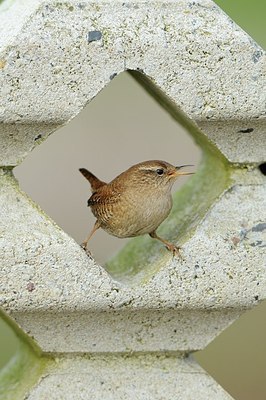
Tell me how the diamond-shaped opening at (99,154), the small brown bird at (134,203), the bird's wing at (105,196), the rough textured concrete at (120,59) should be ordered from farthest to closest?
the diamond-shaped opening at (99,154) → the bird's wing at (105,196) → the small brown bird at (134,203) → the rough textured concrete at (120,59)

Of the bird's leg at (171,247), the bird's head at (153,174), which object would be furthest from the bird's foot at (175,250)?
the bird's head at (153,174)

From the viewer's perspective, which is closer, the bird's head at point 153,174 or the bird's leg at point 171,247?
the bird's leg at point 171,247

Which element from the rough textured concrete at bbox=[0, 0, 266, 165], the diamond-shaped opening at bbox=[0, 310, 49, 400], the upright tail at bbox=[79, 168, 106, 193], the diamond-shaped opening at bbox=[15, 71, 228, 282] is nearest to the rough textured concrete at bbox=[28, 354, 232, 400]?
the diamond-shaped opening at bbox=[0, 310, 49, 400]

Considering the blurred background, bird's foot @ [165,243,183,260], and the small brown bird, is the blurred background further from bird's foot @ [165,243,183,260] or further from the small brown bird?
bird's foot @ [165,243,183,260]

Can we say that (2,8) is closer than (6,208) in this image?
No

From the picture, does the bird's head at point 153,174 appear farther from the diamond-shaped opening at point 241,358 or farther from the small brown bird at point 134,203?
the diamond-shaped opening at point 241,358

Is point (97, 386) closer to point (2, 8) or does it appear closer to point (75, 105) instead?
point (75, 105)

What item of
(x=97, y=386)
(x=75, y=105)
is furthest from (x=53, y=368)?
(x=75, y=105)
